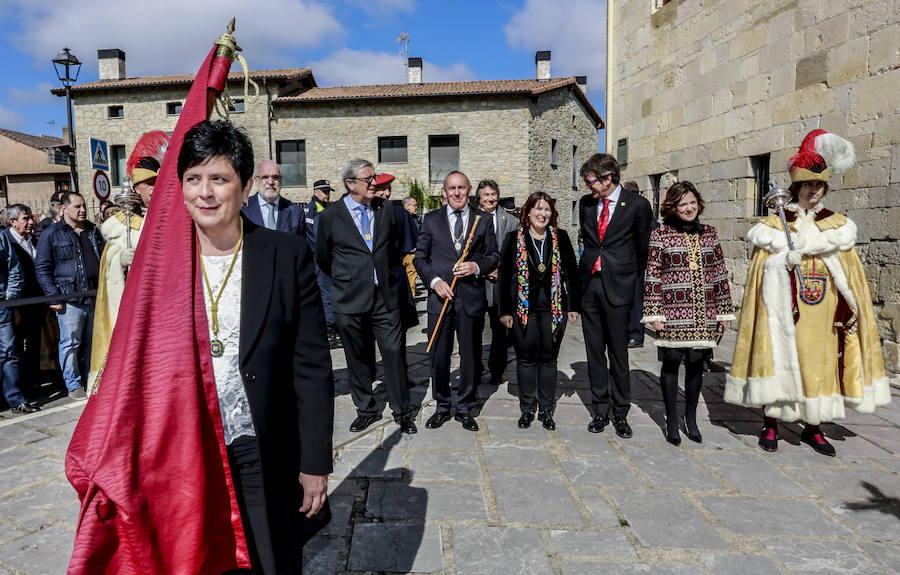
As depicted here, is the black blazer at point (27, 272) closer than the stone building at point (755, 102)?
Yes

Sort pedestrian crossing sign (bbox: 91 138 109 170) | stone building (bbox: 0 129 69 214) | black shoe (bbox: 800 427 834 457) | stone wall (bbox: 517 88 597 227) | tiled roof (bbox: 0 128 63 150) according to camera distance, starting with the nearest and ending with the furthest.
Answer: black shoe (bbox: 800 427 834 457)
pedestrian crossing sign (bbox: 91 138 109 170)
stone wall (bbox: 517 88 597 227)
stone building (bbox: 0 129 69 214)
tiled roof (bbox: 0 128 63 150)

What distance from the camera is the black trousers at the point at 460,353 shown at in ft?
15.4

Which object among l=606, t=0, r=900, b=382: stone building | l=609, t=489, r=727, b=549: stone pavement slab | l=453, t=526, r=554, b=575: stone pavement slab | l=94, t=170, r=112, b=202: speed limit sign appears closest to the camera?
l=453, t=526, r=554, b=575: stone pavement slab

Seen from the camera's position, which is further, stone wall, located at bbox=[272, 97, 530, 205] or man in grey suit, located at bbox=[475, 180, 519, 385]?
stone wall, located at bbox=[272, 97, 530, 205]

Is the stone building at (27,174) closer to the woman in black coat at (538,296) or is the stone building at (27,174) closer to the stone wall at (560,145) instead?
the stone wall at (560,145)

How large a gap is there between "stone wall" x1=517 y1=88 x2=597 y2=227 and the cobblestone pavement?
21119 millimetres

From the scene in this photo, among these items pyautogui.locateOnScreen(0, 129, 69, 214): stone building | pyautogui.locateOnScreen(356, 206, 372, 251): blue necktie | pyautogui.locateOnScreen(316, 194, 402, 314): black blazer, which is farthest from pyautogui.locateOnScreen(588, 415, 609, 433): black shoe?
pyautogui.locateOnScreen(0, 129, 69, 214): stone building

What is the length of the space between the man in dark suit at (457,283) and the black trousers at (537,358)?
377mm

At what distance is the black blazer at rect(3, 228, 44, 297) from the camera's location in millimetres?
5906

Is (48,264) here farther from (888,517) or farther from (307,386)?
(888,517)

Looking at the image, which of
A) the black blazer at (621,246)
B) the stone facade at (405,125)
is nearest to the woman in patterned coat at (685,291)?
the black blazer at (621,246)

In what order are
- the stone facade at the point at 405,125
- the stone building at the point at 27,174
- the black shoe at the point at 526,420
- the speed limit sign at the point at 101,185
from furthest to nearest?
the stone building at the point at 27,174, the stone facade at the point at 405,125, the speed limit sign at the point at 101,185, the black shoe at the point at 526,420

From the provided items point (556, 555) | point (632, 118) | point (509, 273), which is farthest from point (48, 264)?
point (632, 118)

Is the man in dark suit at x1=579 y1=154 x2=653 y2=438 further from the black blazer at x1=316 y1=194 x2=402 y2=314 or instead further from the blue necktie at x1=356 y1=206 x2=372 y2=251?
the blue necktie at x1=356 y1=206 x2=372 y2=251
